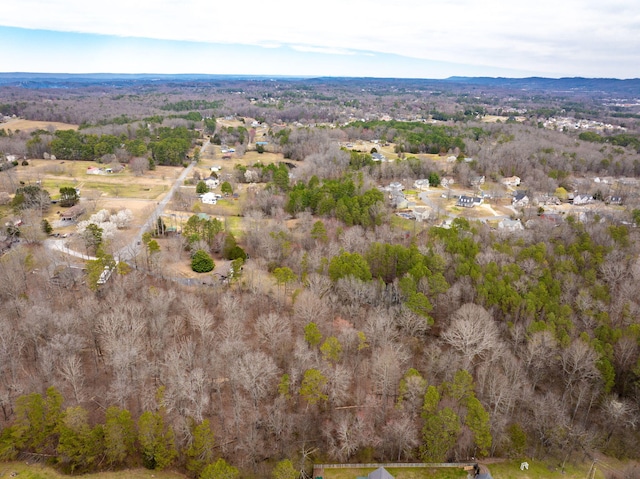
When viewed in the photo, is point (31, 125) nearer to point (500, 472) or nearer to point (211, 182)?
point (211, 182)

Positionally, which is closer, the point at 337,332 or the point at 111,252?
the point at 337,332

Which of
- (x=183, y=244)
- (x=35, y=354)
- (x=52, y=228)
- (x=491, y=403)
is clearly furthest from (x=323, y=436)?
(x=52, y=228)

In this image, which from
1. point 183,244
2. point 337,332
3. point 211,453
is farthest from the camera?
point 183,244

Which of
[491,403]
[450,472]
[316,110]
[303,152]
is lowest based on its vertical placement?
[450,472]

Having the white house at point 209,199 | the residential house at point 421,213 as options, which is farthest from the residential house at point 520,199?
the white house at point 209,199

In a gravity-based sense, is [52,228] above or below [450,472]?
above

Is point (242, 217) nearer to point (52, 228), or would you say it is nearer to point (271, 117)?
point (52, 228)

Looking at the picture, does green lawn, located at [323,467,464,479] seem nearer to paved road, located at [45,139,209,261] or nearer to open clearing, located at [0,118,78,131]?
paved road, located at [45,139,209,261]
